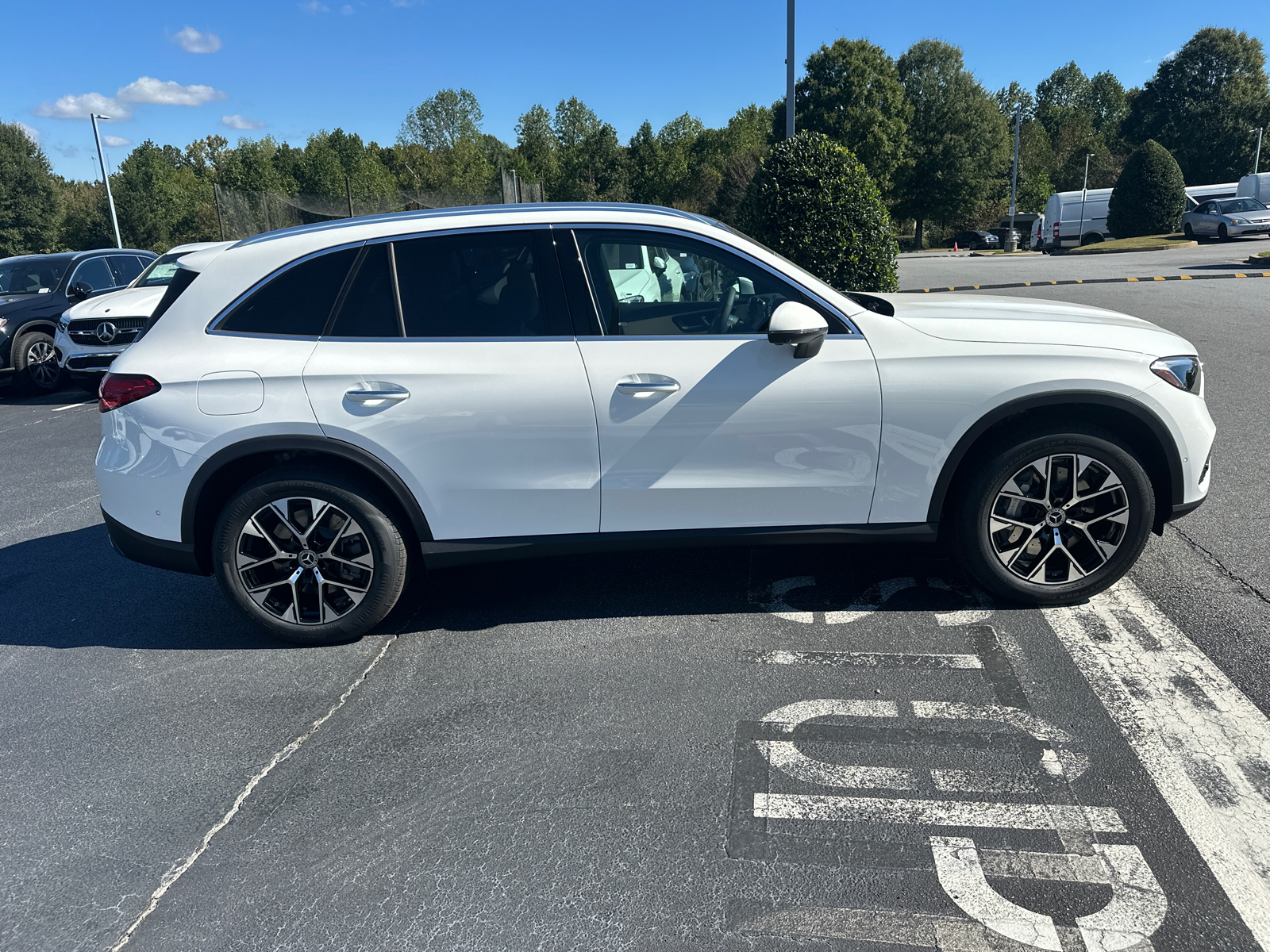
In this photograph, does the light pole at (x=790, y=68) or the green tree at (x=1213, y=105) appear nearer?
the light pole at (x=790, y=68)

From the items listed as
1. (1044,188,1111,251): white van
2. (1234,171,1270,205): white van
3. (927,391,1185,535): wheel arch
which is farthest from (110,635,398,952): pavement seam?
(1234,171,1270,205): white van

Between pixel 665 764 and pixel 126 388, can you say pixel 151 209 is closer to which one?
pixel 126 388

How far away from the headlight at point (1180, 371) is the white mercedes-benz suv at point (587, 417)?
1 centimetres

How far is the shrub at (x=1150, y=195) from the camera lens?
36875mm

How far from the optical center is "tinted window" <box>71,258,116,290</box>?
13.1 m

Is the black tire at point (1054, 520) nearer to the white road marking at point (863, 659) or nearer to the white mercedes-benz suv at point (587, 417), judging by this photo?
the white mercedes-benz suv at point (587, 417)

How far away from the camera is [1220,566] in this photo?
173 inches

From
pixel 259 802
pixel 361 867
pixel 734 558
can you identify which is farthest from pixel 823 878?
pixel 734 558

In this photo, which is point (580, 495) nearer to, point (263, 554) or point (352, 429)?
point (352, 429)

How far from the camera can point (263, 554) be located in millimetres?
4000

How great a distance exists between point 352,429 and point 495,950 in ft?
7.19

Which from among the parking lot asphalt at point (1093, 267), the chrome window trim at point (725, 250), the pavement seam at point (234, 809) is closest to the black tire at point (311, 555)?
the pavement seam at point (234, 809)

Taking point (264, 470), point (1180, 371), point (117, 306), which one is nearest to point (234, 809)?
point (264, 470)

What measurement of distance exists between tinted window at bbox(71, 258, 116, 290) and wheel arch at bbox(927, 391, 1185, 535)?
43.0ft
